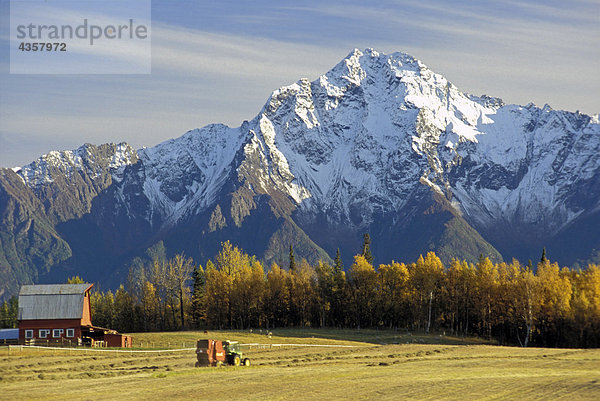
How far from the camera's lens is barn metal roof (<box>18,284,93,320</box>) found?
124 meters

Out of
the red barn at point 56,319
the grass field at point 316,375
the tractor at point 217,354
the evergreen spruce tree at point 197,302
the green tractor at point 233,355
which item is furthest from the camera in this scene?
the evergreen spruce tree at point 197,302

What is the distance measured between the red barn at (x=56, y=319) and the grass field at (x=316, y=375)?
12.9 metres

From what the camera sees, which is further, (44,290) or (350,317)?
(350,317)

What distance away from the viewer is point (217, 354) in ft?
286

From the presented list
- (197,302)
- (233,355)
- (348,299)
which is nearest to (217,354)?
(233,355)

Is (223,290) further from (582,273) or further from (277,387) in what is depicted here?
(277,387)

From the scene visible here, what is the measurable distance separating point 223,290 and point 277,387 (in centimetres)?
11429

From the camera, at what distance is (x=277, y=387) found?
229 feet

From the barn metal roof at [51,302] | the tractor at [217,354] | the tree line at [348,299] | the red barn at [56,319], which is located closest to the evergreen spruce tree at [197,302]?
the tree line at [348,299]

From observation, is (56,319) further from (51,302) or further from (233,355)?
(233,355)

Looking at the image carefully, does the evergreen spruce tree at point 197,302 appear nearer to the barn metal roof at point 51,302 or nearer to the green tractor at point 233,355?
the barn metal roof at point 51,302

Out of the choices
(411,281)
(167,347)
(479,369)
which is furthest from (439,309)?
(479,369)

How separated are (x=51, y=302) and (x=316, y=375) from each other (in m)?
60.4

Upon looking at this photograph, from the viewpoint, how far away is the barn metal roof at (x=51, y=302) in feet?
407
